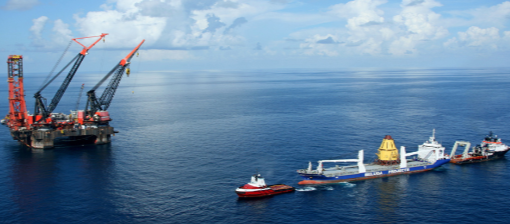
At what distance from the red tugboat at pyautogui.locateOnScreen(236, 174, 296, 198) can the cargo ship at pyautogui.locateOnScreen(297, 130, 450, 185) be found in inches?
338

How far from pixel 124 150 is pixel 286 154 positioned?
54.1 m

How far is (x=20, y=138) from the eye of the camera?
136 meters

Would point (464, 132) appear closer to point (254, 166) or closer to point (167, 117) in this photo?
point (254, 166)

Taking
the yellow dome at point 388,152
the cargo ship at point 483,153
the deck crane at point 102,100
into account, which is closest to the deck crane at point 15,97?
the deck crane at point 102,100

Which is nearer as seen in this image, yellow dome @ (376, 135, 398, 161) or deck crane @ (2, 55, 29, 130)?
yellow dome @ (376, 135, 398, 161)

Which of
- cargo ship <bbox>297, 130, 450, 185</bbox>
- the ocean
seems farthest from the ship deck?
the ocean

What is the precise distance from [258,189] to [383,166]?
131 ft

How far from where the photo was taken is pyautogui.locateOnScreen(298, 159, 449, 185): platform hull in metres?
94.2

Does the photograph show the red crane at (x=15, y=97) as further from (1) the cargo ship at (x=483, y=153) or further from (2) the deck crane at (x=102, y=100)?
(1) the cargo ship at (x=483, y=153)

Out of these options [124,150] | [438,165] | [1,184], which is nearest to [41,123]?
[124,150]

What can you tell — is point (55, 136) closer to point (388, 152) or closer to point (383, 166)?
point (383, 166)

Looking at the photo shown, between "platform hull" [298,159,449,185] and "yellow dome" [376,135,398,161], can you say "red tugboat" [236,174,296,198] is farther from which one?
"yellow dome" [376,135,398,161]

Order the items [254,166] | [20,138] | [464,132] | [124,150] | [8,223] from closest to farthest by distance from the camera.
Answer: [8,223] < [254,166] < [124,150] < [20,138] < [464,132]

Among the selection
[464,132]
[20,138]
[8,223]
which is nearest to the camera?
[8,223]
